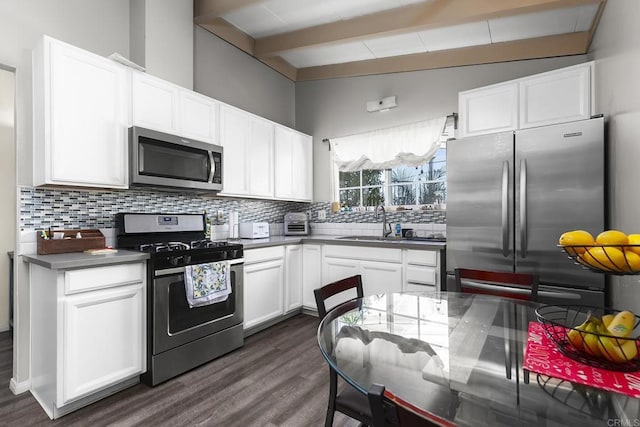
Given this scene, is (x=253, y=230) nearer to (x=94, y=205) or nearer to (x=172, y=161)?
(x=172, y=161)

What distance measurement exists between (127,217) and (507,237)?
2982 mm

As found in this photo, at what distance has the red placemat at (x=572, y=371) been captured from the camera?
32.8 inches

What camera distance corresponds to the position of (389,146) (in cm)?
395

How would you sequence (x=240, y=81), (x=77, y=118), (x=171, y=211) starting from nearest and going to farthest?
(x=77, y=118) → (x=171, y=211) → (x=240, y=81)

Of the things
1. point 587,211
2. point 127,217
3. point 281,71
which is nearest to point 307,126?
point 281,71

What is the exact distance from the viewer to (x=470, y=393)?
2.87ft

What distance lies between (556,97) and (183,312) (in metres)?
3.31

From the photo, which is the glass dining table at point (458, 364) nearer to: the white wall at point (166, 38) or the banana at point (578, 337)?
the banana at point (578, 337)

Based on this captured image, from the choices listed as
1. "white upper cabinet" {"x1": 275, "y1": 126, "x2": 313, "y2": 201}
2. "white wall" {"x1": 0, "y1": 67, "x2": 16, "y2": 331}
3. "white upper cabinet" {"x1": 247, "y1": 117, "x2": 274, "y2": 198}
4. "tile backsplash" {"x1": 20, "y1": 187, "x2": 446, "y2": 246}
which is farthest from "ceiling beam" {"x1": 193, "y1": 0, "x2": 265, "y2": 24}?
"white wall" {"x1": 0, "y1": 67, "x2": 16, "y2": 331}

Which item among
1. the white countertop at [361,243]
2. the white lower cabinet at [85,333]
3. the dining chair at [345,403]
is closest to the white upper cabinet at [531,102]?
the white countertop at [361,243]

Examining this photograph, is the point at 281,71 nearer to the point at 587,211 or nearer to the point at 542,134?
the point at 542,134

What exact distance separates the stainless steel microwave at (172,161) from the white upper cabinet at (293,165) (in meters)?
0.99

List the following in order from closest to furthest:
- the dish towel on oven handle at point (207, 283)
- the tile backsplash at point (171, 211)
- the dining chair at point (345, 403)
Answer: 1. the dining chair at point (345, 403)
2. the tile backsplash at point (171, 211)
3. the dish towel on oven handle at point (207, 283)

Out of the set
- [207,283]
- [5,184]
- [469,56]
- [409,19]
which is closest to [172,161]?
[207,283]
